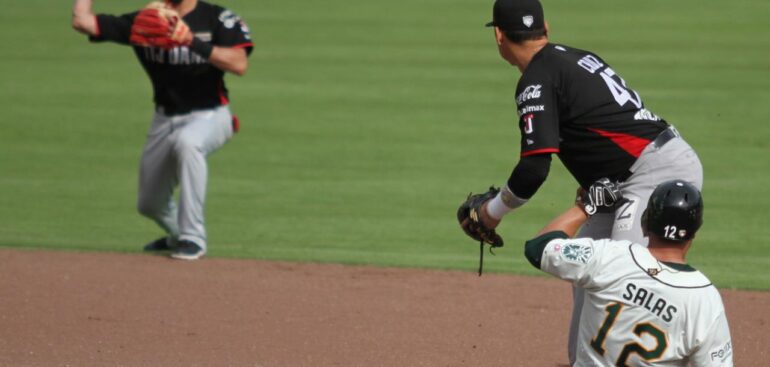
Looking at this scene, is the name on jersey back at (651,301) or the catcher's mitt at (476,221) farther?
the catcher's mitt at (476,221)

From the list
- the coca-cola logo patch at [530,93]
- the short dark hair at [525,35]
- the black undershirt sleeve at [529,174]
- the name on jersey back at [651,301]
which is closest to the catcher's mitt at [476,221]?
the black undershirt sleeve at [529,174]

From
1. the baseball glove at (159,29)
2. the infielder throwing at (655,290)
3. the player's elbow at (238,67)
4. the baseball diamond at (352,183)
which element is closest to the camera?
the infielder throwing at (655,290)

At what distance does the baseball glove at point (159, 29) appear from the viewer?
839 cm

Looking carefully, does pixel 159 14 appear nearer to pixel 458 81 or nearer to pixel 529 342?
pixel 529 342

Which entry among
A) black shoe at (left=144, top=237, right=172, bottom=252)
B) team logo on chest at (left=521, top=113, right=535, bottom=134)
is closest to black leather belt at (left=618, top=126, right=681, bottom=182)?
team logo on chest at (left=521, top=113, right=535, bottom=134)

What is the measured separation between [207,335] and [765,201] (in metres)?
5.33

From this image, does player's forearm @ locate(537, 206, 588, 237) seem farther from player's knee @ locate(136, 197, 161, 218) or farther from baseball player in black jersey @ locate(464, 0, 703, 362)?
player's knee @ locate(136, 197, 161, 218)

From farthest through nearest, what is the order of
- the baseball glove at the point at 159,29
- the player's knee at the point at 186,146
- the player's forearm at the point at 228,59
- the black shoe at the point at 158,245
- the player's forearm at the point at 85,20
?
the black shoe at the point at 158,245, the player's forearm at the point at 85,20, the player's forearm at the point at 228,59, the player's knee at the point at 186,146, the baseball glove at the point at 159,29

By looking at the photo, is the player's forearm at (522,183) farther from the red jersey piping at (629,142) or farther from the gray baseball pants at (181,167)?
the gray baseball pants at (181,167)

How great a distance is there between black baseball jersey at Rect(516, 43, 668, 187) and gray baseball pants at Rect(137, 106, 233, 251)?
399 centimetres

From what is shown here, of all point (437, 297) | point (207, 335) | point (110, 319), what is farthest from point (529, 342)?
point (110, 319)

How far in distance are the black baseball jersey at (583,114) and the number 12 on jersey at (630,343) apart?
40.5 inches

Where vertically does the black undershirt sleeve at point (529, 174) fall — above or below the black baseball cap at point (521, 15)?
below

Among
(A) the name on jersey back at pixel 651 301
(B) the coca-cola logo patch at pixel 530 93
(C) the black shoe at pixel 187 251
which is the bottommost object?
(C) the black shoe at pixel 187 251
